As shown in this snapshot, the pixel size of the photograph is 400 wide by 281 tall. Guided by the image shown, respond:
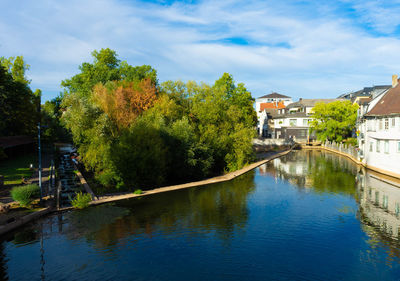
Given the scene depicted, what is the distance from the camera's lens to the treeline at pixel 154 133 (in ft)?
99.5

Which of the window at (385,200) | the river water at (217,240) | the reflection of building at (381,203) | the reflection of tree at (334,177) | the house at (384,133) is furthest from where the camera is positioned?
the house at (384,133)

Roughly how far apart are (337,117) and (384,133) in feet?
102

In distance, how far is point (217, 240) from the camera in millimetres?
17797

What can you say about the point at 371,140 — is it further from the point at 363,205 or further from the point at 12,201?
the point at 12,201

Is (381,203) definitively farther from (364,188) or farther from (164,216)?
(164,216)

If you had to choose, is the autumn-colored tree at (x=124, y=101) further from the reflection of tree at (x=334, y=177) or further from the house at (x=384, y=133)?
the house at (x=384, y=133)

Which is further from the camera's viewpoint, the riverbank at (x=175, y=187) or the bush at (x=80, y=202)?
the riverbank at (x=175, y=187)

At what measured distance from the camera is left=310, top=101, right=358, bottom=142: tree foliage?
67812 mm

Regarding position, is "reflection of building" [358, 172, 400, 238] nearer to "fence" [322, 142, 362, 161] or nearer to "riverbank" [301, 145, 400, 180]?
"riverbank" [301, 145, 400, 180]

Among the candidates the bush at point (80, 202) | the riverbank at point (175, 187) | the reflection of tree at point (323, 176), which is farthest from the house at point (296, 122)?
the bush at point (80, 202)

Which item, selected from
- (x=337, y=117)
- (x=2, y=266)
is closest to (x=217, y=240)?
(x=2, y=266)

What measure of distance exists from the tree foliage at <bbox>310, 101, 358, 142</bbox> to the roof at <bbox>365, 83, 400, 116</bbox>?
23.7 m

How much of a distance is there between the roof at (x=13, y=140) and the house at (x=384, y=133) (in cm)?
5221

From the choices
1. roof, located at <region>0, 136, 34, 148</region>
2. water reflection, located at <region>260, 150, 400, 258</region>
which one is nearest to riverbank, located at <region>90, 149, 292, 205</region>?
water reflection, located at <region>260, 150, 400, 258</region>
